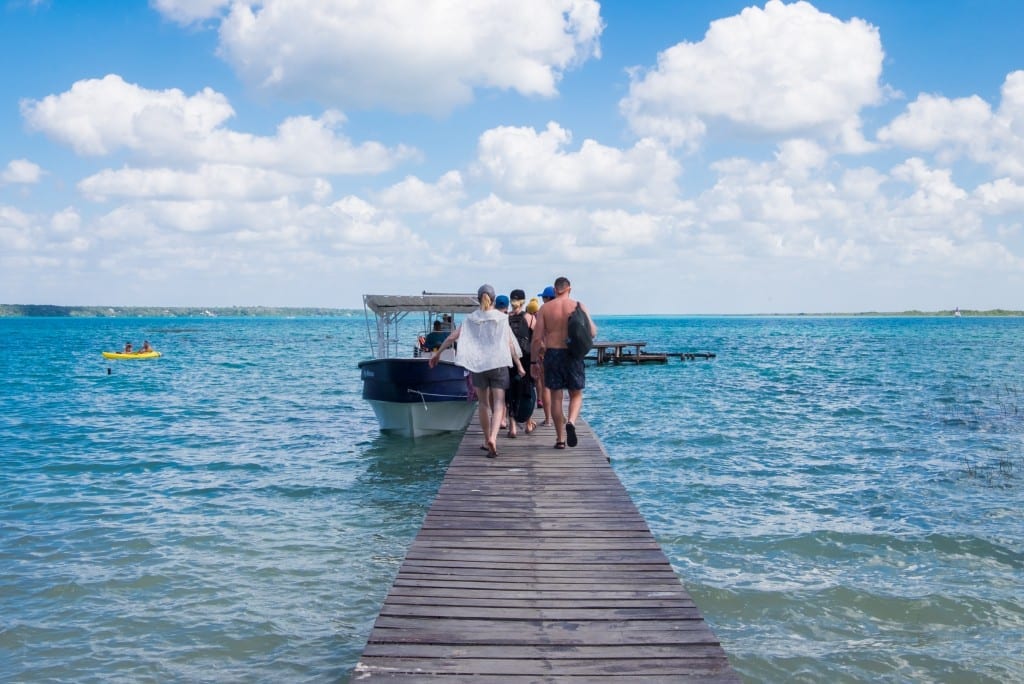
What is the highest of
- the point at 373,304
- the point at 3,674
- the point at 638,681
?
the point at 373,304

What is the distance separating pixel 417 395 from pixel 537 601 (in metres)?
12.3

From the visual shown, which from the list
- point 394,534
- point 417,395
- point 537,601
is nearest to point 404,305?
point 417,395

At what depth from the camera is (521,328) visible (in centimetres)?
1005

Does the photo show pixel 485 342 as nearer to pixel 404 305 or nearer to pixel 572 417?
pixel 572 417

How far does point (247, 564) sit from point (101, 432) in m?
13.6

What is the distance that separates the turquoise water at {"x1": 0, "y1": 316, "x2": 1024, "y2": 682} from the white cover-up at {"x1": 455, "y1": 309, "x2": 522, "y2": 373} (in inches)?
108

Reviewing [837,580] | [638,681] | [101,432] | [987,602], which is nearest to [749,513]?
[837,580]

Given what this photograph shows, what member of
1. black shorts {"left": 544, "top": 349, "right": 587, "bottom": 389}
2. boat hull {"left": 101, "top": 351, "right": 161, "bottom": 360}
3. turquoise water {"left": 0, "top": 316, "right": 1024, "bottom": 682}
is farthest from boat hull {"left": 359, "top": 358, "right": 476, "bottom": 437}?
boat hull {"left": 101, "top": 351, "right": 161, "bottom": 360}

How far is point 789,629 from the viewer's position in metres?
7.43

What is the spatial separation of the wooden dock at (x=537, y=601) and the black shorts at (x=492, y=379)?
59.2 inches

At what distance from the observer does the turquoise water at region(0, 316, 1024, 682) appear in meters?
7.07

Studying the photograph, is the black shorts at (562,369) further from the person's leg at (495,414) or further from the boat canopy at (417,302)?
the boat canopy at (417,302)

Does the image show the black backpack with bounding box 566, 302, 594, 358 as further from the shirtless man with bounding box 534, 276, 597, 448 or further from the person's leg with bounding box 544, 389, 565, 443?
the person's leg with bounding box 544, 389, 565, 443

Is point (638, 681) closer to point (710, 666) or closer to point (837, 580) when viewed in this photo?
point (710, 666)
